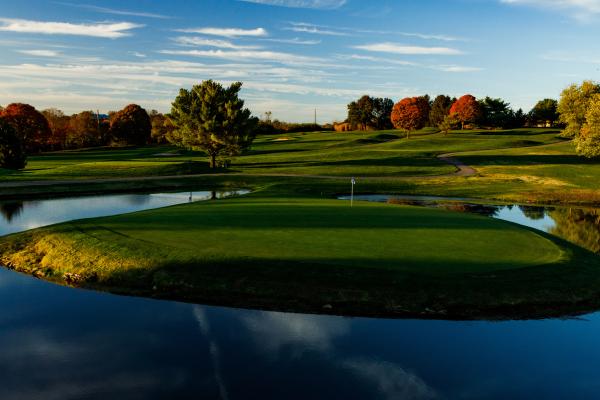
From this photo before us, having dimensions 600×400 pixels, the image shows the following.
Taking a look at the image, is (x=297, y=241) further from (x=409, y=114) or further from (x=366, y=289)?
(x=409, y=114)

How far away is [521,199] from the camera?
51281 mm

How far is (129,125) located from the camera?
128125mm

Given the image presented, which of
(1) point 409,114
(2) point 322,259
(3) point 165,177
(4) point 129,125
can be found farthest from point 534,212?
(4) point 129,125

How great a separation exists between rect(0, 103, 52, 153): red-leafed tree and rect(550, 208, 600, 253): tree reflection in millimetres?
110194

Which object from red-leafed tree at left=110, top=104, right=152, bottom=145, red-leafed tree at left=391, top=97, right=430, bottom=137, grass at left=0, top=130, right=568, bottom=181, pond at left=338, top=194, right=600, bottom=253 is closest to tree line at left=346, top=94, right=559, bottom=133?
red-leafed tree at left=391, top=97, right=430, bottom=137

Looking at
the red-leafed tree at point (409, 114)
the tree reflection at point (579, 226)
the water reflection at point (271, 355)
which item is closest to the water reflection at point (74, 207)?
the water reflection at point (271, 355)

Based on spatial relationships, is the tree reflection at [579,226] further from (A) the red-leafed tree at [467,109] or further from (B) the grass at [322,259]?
(A) the red-leafed tree at [467,109]

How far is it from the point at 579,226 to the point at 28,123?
380ft

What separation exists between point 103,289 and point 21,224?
1793 centimetres

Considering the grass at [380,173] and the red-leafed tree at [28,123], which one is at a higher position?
the red-leafed tree at [28,123]

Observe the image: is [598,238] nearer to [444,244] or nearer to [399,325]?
[444,244]

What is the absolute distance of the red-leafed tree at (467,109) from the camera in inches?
6147

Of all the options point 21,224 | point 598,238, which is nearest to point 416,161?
point 598,238

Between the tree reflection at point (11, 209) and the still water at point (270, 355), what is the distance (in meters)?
21.5
